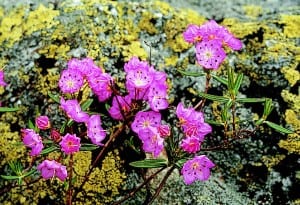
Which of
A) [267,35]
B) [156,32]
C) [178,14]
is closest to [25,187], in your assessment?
[156,32]

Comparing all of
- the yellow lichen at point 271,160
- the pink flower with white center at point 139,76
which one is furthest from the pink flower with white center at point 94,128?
the yellow lichen at point 271,160

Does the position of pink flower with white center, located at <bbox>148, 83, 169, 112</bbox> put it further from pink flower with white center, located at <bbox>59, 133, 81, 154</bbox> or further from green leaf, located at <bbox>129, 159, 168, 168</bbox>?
pink flower with white center, located at <bbox>59, 133, 81, 154</bbox>

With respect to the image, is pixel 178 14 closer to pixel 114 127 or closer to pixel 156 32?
pixel 156 32

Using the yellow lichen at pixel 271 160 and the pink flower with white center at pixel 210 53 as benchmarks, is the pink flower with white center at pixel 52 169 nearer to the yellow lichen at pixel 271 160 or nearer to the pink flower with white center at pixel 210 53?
the pink flower with white center at pixel 210 53

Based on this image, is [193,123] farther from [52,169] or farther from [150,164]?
[52,169]

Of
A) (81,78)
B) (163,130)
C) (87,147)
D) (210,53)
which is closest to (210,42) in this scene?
(210,53)

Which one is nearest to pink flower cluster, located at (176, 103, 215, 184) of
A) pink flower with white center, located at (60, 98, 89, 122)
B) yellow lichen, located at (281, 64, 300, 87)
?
pink flower with white center, located at (60, 98, 89, 122)
